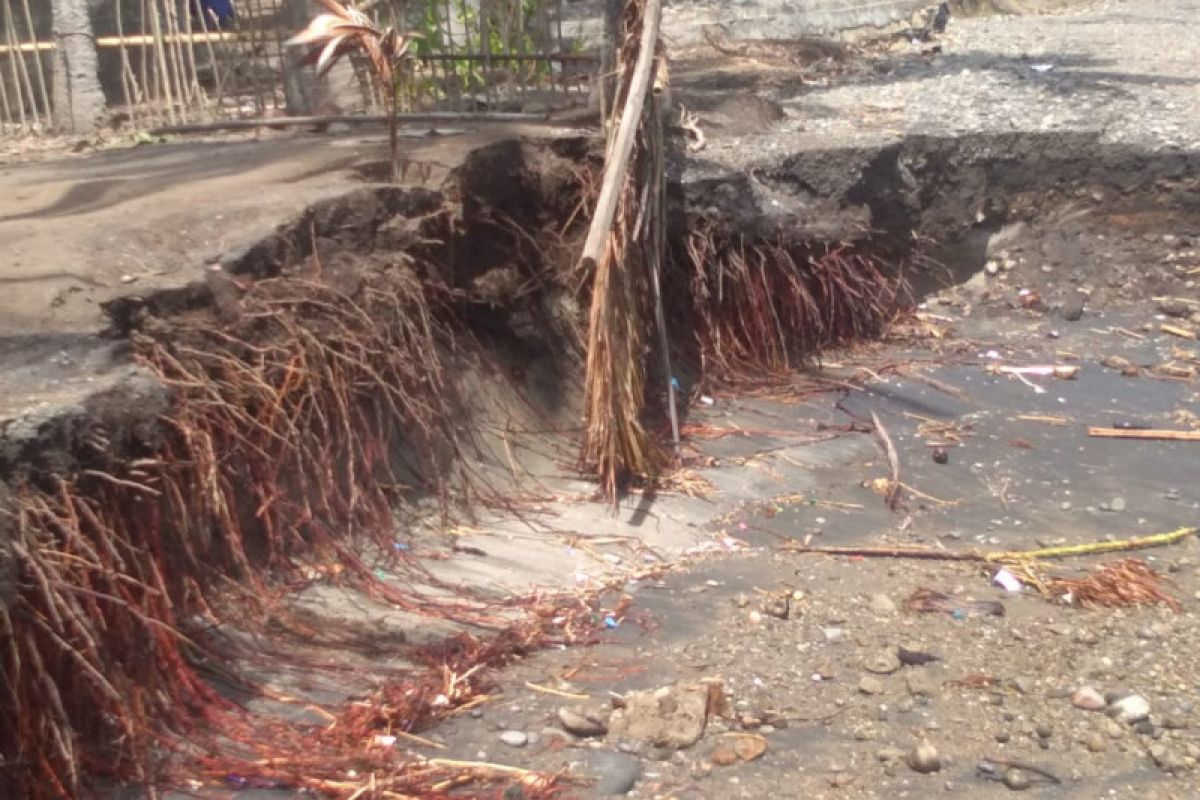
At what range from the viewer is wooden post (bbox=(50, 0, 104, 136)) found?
807cm

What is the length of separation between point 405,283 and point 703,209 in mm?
2063

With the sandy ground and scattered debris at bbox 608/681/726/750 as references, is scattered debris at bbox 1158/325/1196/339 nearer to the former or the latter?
the sandy ground

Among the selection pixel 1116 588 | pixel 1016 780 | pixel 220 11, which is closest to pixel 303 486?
pixel 1016 780

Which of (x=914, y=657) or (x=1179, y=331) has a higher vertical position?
(x=1179, y=331)

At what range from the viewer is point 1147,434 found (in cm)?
632

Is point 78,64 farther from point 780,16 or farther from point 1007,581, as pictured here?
point 1007,581

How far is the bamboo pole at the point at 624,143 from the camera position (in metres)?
5.36

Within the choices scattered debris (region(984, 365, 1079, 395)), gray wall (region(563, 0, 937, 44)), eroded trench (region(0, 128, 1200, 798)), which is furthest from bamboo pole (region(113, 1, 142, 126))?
scattered debris (region(984, 365, 1079, 395))

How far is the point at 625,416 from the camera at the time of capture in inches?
226

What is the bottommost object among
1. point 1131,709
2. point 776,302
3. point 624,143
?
point 1131,709

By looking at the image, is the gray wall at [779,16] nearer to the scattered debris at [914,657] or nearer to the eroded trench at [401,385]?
the eroded trench at [401,385]

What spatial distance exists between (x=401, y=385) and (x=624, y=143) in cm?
142

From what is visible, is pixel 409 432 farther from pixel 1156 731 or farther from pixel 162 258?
pixel 1156 731

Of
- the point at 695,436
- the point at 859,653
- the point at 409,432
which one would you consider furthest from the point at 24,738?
the point at 695,436
